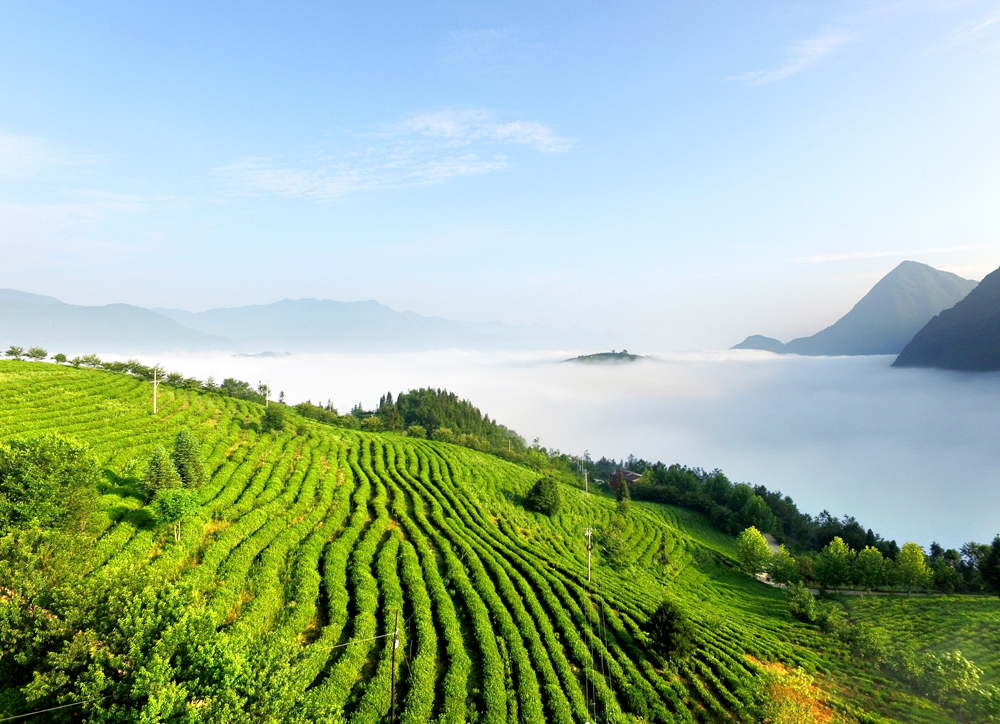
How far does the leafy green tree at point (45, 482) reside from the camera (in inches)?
942

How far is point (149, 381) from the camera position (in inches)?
2958

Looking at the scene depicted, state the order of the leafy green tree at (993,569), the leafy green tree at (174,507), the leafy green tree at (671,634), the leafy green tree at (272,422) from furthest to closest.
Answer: the leafy green tree at (272,422), the leafy green tree at (993,569), the leafy green tree at (174,507), the leafy green tree at (671,634)

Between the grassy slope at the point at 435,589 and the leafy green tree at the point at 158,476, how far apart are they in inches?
55.5

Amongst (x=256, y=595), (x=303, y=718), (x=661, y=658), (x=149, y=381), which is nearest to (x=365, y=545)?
(x=256, y=595)

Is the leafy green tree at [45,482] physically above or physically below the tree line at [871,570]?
above

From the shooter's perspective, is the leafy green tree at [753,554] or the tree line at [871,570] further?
the leafy green tree at [753,554]

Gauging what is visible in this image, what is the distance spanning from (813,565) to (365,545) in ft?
206

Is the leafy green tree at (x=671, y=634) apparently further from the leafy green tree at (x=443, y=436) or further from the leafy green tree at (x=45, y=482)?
the leafy green tree at (x=443, y=436)

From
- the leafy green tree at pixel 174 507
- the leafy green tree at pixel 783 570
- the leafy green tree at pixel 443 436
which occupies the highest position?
the leafy green tree at pixel 174 507

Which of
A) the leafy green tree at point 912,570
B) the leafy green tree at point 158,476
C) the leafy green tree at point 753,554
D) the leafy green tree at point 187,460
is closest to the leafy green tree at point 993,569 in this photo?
the leafy green tree at point 912,570

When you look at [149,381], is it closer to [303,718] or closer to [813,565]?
[303,718]

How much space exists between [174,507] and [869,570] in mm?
79953

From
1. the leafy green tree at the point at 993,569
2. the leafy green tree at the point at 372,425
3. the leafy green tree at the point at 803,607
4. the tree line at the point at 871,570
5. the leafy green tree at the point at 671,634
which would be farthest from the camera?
the leafy green tree at the point at 372,425

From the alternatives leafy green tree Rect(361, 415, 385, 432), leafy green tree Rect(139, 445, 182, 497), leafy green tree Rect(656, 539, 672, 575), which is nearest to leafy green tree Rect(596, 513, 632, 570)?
leafy green tree Rect(656, 539, 672, 575)
